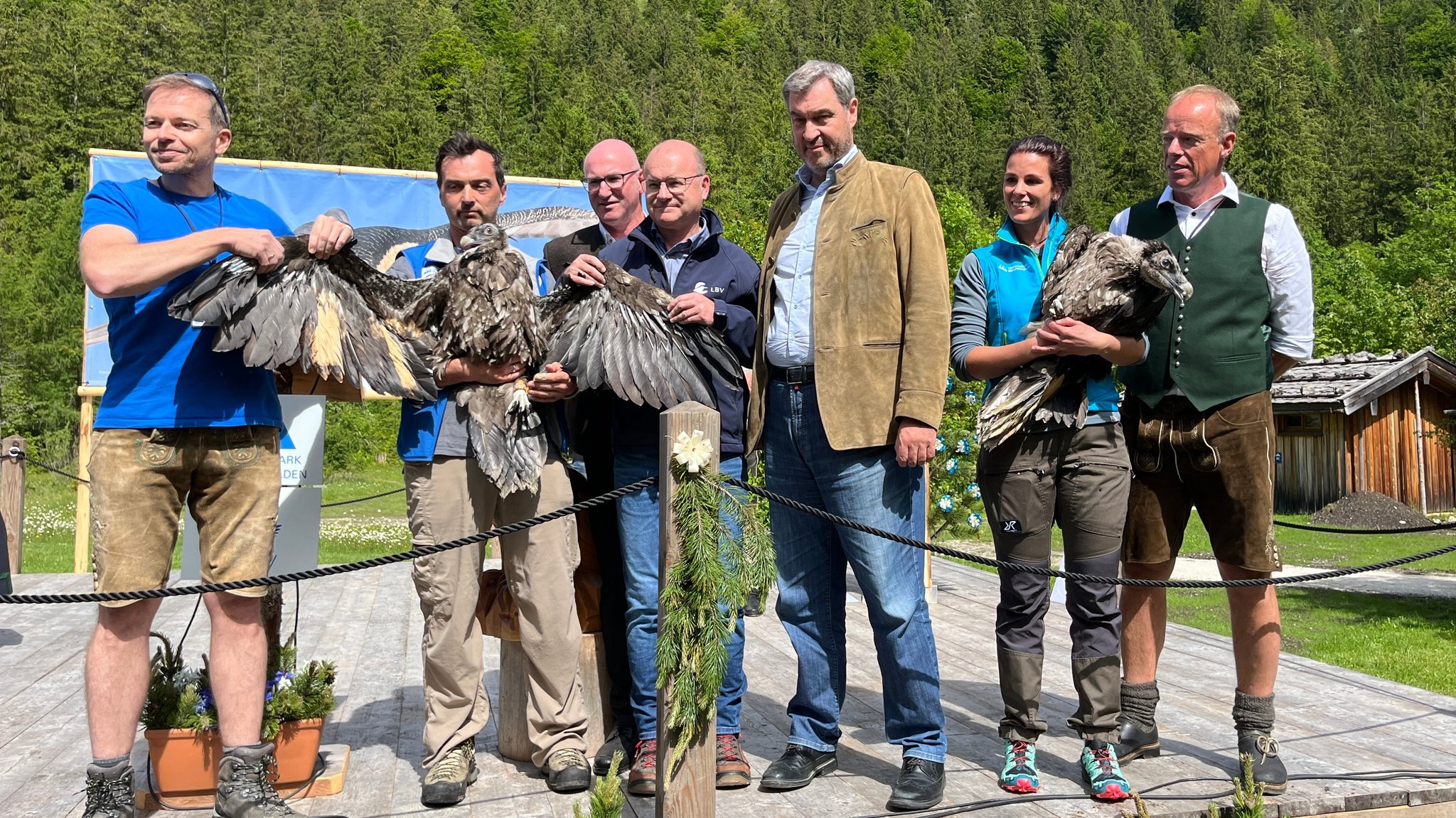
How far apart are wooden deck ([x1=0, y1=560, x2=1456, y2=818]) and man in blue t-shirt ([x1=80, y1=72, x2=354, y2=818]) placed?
0.37 m

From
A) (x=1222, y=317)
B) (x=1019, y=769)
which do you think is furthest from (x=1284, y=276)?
(x=1019, y=769)

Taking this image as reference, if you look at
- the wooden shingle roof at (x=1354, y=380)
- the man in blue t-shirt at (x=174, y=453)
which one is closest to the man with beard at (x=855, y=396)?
the man in blue t-shirt at (x=174, y=453)

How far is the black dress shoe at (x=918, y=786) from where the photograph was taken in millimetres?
3305

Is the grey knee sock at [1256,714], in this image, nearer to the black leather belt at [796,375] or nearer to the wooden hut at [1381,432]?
the black leather belt at [796,375]

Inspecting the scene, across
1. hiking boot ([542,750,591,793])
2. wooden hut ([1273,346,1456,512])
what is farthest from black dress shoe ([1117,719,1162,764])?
wooden hut ([1273,346,1456,512])

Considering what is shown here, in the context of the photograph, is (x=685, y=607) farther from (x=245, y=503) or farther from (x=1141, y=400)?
(x=1141, y=400)

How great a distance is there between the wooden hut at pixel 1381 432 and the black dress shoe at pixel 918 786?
25.6m

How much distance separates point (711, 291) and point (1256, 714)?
2337 millimetres

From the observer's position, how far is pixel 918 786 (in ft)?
11.0

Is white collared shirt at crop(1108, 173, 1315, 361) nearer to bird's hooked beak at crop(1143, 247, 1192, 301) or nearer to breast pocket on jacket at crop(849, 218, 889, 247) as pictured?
bird's hooked beak at crop(1143, 247, 1192, 301)

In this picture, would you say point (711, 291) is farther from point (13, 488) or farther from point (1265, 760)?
point (13, 488)

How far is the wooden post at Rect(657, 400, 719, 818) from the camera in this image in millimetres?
2762

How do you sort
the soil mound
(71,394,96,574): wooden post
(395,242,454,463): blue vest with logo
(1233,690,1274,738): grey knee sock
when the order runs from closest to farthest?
(395,242,454,463): blue vest with logo → (1233,690,1274,738): grey knee sock → (71,394,96,574): wooden post → the soil mound

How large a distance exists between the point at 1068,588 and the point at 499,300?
212 centimetres
